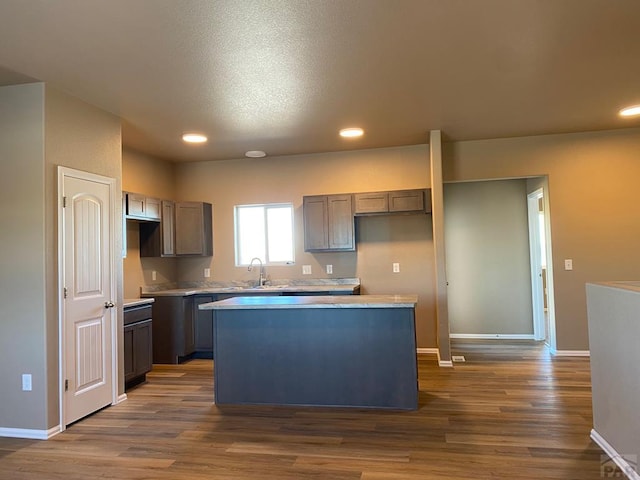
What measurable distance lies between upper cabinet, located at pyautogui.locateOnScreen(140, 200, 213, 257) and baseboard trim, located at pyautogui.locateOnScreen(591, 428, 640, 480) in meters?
4.70

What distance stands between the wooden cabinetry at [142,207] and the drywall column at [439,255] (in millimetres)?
3303

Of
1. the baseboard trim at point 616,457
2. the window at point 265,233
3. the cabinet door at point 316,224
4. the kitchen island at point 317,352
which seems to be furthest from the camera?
the window at point 265,233

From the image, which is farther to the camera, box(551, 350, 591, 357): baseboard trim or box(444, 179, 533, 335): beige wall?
box(444, 179, 533, 335): beige wall

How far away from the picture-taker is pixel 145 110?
3998 mm

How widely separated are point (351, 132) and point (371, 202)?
98cm

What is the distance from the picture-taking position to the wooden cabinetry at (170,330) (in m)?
5.42

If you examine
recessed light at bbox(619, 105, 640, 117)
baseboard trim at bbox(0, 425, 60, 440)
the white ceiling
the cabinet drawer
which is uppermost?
recessed light at bbox(619, 105, 640, 117)

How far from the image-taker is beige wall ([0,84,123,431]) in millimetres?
3281

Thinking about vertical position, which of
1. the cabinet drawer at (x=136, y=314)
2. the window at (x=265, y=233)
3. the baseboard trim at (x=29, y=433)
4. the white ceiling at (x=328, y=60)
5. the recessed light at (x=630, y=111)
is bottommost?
the baseboard trim at (x=29, y=433)

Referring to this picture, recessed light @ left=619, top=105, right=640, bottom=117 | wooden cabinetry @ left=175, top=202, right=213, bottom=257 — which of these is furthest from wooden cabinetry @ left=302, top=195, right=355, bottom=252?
recessed light @ left=619, top=105, right=640, bottom=117

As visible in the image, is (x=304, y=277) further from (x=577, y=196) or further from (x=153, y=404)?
(x=577, y=196)

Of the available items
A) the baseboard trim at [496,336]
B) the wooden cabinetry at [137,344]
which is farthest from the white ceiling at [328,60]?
the baseboard trim at [496,336]

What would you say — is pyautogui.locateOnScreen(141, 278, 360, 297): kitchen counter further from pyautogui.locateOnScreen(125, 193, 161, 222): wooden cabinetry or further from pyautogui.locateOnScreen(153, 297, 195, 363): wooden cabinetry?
pyautogui.locateOnScreen(125, 193, 161, 222): wooden cabinetry

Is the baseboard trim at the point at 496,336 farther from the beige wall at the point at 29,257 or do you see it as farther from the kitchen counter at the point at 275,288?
the beige wall at the point at 29,257
